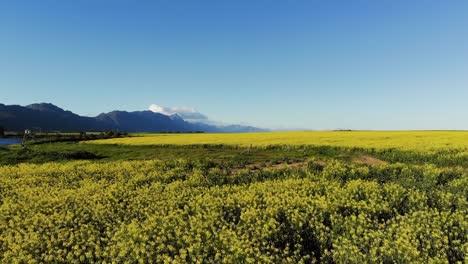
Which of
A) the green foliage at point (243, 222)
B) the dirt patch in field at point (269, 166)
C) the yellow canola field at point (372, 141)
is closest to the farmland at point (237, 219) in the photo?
the green foliage at point (243, 222)

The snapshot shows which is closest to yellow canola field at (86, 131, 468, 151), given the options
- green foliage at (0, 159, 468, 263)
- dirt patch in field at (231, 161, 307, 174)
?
dirt patch in field at (231, 161, 307, 174)

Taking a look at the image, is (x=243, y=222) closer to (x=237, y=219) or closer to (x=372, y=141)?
(x=237, y=219)

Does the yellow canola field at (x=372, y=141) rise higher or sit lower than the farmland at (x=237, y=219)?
higher

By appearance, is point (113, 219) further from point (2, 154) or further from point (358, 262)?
point (2, 154)

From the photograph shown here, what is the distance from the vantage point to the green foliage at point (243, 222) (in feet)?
30.3

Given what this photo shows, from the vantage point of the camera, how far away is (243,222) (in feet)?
40.6

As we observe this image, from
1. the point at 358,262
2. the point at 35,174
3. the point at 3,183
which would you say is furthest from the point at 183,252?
the point at 35,174

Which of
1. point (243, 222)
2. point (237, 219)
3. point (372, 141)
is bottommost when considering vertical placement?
point (237, 219)

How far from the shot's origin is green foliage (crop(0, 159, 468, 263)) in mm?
9227

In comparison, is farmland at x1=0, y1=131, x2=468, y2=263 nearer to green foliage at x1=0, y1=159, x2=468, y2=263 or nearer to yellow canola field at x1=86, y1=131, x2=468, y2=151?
green foliage at x1=0, y1=159, x2=468, y2=263

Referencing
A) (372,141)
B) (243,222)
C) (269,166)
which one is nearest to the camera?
(243,222)

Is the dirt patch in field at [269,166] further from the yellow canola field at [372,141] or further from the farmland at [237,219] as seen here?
the yellow canola field at [372,141]

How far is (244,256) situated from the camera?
8.75 m

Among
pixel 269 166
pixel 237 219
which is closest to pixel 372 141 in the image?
pixel 269 166
